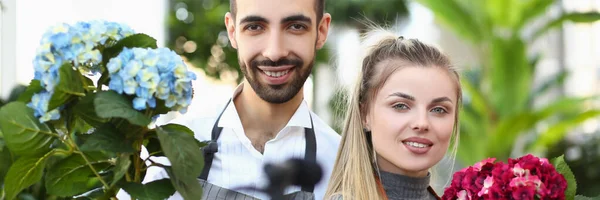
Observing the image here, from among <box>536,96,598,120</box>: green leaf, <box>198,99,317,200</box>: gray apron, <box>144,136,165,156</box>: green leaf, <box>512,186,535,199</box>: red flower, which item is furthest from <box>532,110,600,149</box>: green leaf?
<box>144,136,165,156</box>: green leaf

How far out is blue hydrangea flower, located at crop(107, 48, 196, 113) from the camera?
58.4 inches

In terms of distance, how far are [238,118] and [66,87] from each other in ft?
2.61

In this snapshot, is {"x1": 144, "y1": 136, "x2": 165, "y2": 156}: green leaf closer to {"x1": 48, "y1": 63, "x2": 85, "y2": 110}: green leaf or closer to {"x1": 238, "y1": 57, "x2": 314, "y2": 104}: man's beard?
{"x1": 48, "y1": 63, "x2": 85, "y2": 110}: green leaf

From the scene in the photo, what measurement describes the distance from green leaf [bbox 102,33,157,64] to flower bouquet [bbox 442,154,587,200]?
71 cm

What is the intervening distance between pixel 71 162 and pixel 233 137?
26.3 inches

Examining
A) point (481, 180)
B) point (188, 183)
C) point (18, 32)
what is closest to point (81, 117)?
point (188, 183)

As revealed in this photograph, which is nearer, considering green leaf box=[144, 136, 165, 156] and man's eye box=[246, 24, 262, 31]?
green leaf box=[144, 136, 165, 156]

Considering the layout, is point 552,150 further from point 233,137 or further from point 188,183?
point 188,183

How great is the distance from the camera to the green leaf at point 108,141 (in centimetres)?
147

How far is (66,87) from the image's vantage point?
148 centimetres

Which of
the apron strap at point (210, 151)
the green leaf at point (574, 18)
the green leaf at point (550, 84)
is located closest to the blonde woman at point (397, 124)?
the apron strap at point (210, 151)

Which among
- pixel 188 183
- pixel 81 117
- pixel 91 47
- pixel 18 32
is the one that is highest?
pixel 18 32

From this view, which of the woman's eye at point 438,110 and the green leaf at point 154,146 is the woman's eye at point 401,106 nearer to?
the woman's eye at point 438,110

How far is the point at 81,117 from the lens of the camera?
153 cm
